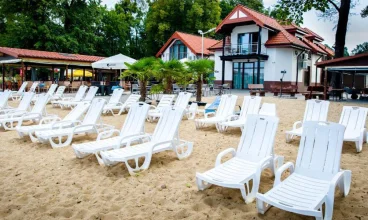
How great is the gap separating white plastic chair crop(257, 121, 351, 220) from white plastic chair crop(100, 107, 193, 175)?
2007 mm

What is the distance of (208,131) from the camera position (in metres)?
8.13

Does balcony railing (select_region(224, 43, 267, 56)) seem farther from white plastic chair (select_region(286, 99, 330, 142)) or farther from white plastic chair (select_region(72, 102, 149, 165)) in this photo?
white plastic chair (select_region(72, 102, 149, 165))

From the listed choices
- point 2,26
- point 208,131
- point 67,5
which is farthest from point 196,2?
point 208,131

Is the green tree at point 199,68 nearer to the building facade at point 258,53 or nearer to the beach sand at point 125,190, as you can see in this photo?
the beach sand at point 125,190

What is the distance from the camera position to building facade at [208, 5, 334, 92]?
1025 inches

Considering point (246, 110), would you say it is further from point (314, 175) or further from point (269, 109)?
point (314, 175)

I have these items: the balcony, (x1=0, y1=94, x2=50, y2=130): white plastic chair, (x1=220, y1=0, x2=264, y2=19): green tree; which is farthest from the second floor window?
(x1=0, y1=94, x2=50, y2=130): white plastic chair

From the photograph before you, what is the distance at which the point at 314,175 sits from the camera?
369cm

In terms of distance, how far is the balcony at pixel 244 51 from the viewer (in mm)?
25922

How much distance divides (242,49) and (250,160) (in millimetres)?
24102

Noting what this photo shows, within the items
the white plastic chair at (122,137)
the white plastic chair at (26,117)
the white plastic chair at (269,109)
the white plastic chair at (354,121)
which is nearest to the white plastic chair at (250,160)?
the white plastic chair at (122,137)

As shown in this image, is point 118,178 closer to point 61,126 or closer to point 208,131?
point 61,126

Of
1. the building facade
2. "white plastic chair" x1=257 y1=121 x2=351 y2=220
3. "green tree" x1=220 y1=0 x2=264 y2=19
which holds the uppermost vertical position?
"green tree" x1=220 y1=0 x2=264 y2=19

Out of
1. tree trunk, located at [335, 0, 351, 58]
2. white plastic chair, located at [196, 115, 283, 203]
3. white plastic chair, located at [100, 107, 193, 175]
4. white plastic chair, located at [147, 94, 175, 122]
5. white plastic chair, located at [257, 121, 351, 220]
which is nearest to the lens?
white plastic chair, located at [257, 121, 351, 220]
